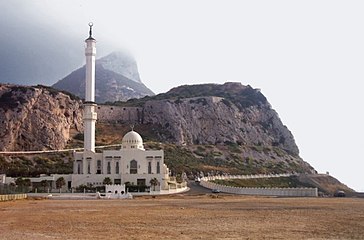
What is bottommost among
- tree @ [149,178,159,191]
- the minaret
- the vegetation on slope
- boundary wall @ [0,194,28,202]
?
boundary wall @ [0,194,28,202]

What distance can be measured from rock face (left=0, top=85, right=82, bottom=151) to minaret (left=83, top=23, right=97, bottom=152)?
67.8ft

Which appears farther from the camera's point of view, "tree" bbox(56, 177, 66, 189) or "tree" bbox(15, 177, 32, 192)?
"tree" bbox(56, 177, 66, 189)

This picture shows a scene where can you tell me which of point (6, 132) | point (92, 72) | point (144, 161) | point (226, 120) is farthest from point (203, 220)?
point (226, 120)

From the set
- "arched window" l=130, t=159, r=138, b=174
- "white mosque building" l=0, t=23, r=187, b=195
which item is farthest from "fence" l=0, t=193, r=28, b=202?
"arched window" l=130, t=159, r=138, b=174

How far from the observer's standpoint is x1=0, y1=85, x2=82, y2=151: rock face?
92.9 metres

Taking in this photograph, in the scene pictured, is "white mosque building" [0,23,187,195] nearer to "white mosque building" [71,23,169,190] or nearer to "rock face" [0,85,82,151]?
"white mosque building" [71,23,169,190]

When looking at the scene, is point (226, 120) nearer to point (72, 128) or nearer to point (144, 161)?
point (72, 128)

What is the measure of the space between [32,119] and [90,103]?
24817 millimetres

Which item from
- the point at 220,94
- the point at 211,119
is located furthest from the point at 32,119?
the point at 220,94

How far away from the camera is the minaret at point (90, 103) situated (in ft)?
249

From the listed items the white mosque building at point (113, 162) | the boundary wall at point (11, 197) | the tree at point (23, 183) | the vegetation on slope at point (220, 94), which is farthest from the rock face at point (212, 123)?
the boundary wall at point (11, 197)

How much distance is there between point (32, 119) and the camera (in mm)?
96250

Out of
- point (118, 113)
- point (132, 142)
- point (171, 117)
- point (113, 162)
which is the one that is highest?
point (118, 113)

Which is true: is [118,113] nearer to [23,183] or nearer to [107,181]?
[107,181]
